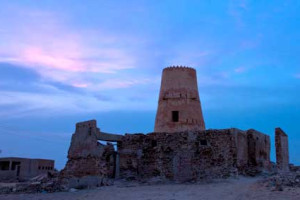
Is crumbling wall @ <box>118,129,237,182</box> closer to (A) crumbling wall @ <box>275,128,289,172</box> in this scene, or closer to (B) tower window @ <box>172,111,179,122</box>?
(B) tower window @ <box>172,111,179,122</box>

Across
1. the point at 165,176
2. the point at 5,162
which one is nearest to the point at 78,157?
the point at 165,176

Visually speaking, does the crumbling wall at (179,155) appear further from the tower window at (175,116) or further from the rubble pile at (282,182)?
the tower window at (175,116)

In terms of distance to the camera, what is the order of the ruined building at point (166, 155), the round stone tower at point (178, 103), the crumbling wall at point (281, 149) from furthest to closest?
the round stone tower at point (178, 103) → the crumbling wall at point (281, 149) → the ruined building at point (166, 155)

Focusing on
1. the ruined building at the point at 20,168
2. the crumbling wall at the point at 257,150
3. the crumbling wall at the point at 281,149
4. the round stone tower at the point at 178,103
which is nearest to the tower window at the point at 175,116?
the round stone tower at the point at 178,103

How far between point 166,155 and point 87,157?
139 inches

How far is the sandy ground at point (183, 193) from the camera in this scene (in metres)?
10.7

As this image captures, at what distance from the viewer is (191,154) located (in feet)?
51.9

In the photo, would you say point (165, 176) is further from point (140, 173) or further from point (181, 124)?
point (181, 124)

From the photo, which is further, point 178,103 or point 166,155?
point 178,103

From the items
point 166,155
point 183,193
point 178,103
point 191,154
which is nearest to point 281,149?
point 178,103

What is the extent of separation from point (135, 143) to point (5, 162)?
Result: 653 inches

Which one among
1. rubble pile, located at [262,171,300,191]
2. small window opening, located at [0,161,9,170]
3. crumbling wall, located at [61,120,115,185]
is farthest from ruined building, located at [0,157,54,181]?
rubble pile, located at [262,171,300,191]

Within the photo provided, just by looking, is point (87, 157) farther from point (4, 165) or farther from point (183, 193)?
point (4, 165)

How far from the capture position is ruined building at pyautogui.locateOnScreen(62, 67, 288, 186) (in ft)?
50.2
